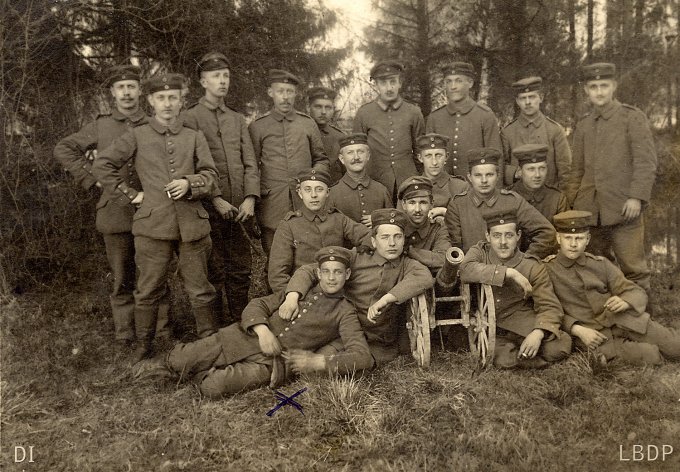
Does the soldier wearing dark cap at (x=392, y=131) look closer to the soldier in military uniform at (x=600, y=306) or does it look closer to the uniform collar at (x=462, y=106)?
the uniform collar at (x=462, y=106)

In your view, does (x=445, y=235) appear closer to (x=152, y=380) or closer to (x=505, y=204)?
(x=505, y=204)

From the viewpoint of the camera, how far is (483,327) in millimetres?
4293

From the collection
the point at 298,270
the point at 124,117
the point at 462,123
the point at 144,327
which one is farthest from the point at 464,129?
the point at 144,327

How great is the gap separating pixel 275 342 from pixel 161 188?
151 cm

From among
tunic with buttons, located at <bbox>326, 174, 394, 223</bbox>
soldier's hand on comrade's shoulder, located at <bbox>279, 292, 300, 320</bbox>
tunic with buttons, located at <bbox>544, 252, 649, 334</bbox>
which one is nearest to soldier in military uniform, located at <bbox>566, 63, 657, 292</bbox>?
tunic with buttons, located at <bbox>544, 252, 649, 334</bbox>

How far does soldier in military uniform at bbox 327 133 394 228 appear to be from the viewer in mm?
5164

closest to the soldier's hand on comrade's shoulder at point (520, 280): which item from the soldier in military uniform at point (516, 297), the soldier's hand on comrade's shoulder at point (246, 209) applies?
the soldier in military uniform at point (516, 297)

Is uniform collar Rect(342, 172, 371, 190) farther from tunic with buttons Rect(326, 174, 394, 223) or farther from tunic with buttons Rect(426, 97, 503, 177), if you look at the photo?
tunic with buttons Rect(426, 97, 503, 177)

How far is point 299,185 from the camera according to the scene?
492cm

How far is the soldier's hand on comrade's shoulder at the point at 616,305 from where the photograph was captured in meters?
4.19

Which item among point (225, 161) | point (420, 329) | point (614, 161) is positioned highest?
point (225, 161)

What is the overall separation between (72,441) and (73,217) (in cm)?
366

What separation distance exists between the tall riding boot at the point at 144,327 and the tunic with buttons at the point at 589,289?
3176 mm

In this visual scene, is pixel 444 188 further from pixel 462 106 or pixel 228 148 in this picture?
pixel 228 148
